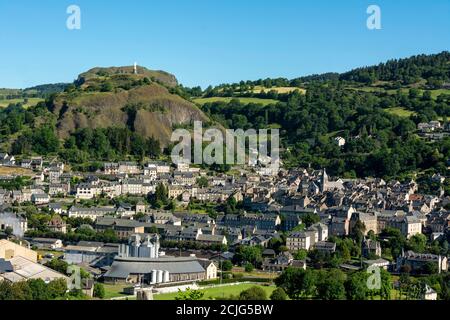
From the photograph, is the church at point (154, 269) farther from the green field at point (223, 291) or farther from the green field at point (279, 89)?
the green field at point (279, 89)

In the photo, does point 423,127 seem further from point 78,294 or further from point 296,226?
point 78,294

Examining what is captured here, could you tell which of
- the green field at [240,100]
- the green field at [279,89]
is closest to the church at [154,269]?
the green field at [240,100]

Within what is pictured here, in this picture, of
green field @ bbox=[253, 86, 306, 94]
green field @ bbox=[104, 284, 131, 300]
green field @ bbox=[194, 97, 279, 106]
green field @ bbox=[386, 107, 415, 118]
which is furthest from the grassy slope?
green field @ bbox=[104, 284, 131, 300]

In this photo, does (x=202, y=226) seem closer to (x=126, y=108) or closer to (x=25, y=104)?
(x=126, y=108)

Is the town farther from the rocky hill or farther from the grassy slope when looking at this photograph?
the grassy slope

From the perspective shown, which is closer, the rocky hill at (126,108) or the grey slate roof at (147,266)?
the grey slate roof at (147,266)

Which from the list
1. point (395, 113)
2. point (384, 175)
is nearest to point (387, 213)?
point (384, 175)

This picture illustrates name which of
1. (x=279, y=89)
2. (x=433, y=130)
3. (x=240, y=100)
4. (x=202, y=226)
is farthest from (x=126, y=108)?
(x=202, y=226)

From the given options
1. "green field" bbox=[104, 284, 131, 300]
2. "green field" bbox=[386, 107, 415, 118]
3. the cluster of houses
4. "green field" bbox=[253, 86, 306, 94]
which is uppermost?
"green field" bbox=[253, 86, 306, 94]

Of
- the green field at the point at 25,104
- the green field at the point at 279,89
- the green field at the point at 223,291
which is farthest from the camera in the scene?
the green field at the point at 25,104
